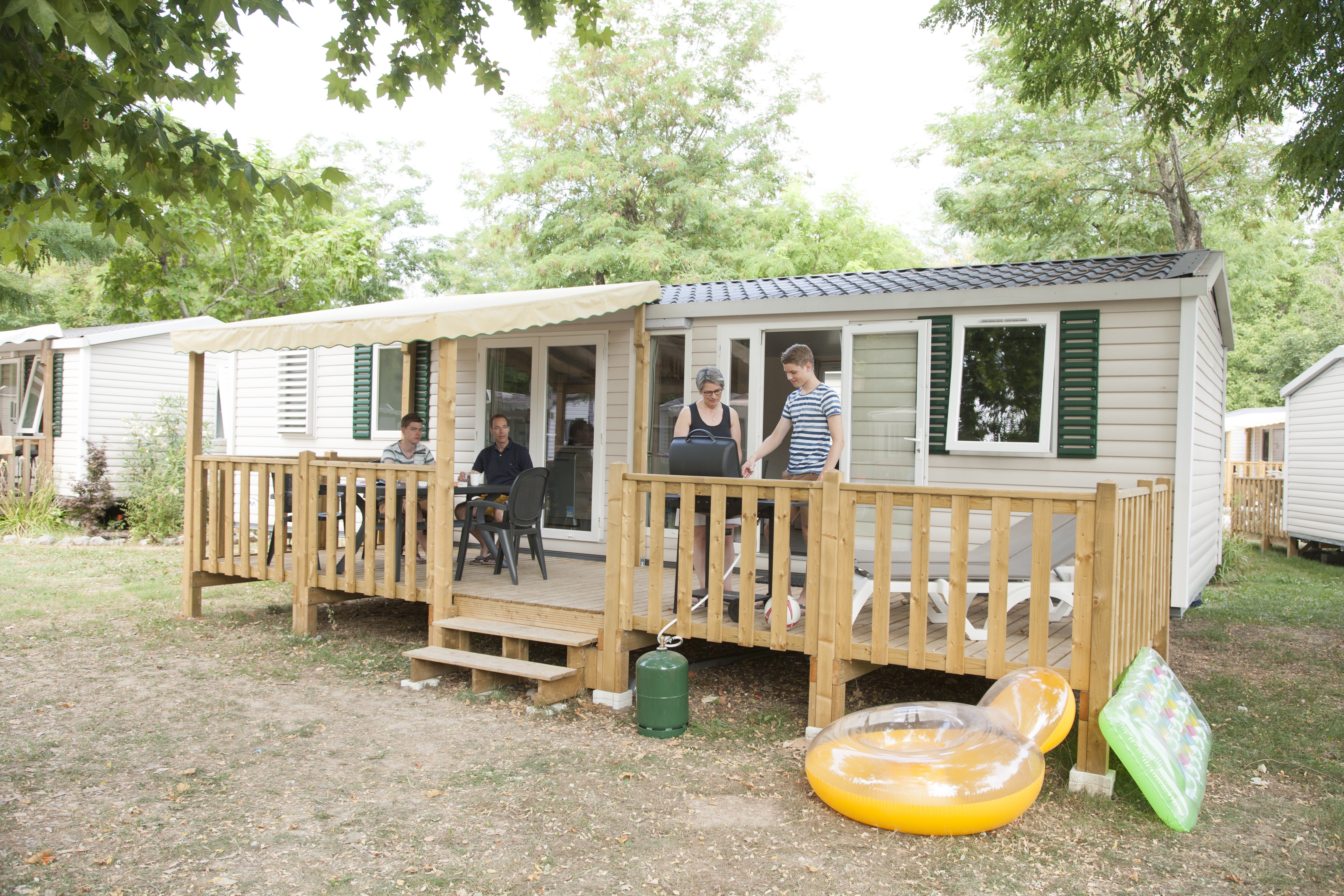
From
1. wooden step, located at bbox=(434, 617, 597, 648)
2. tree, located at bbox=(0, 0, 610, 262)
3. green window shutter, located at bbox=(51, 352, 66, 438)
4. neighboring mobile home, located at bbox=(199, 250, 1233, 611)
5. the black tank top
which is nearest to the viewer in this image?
tree, located at bbox=(0, 0, 610, 262)

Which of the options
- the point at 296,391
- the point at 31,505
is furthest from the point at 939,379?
the point at 31,505

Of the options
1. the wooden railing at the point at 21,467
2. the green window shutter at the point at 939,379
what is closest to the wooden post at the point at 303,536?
the green window shutter at the point at 939,379

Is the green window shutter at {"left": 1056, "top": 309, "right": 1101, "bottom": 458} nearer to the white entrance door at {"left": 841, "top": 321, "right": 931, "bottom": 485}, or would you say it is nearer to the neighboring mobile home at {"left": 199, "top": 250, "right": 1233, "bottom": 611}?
the neighboring mobile home at {"left": 199, "top": 250, "right": 1233, "bottom": 611}

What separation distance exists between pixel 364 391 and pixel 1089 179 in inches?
495

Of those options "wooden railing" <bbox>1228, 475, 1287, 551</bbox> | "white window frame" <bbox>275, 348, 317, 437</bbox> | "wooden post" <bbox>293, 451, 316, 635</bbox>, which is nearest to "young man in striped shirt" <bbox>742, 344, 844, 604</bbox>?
"wooden post" <bbox>293, 451, 316, 635</bbox>

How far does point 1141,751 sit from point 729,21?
852 inches

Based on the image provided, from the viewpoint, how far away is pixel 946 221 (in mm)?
17203

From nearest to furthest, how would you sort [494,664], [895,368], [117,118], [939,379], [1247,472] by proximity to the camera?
1. [117,118]
2. [494,664]
3. [939,379]
4. [895,368]
5. [1247,472]

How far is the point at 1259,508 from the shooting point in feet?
49.9

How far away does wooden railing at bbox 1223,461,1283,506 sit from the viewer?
1539cm

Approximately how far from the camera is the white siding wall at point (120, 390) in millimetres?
14016

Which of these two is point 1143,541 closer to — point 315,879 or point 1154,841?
point 1154,841

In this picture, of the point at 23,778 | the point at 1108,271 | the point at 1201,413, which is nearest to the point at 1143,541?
the point at 1108,271

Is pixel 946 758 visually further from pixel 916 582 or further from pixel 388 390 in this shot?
pixel 388 390
